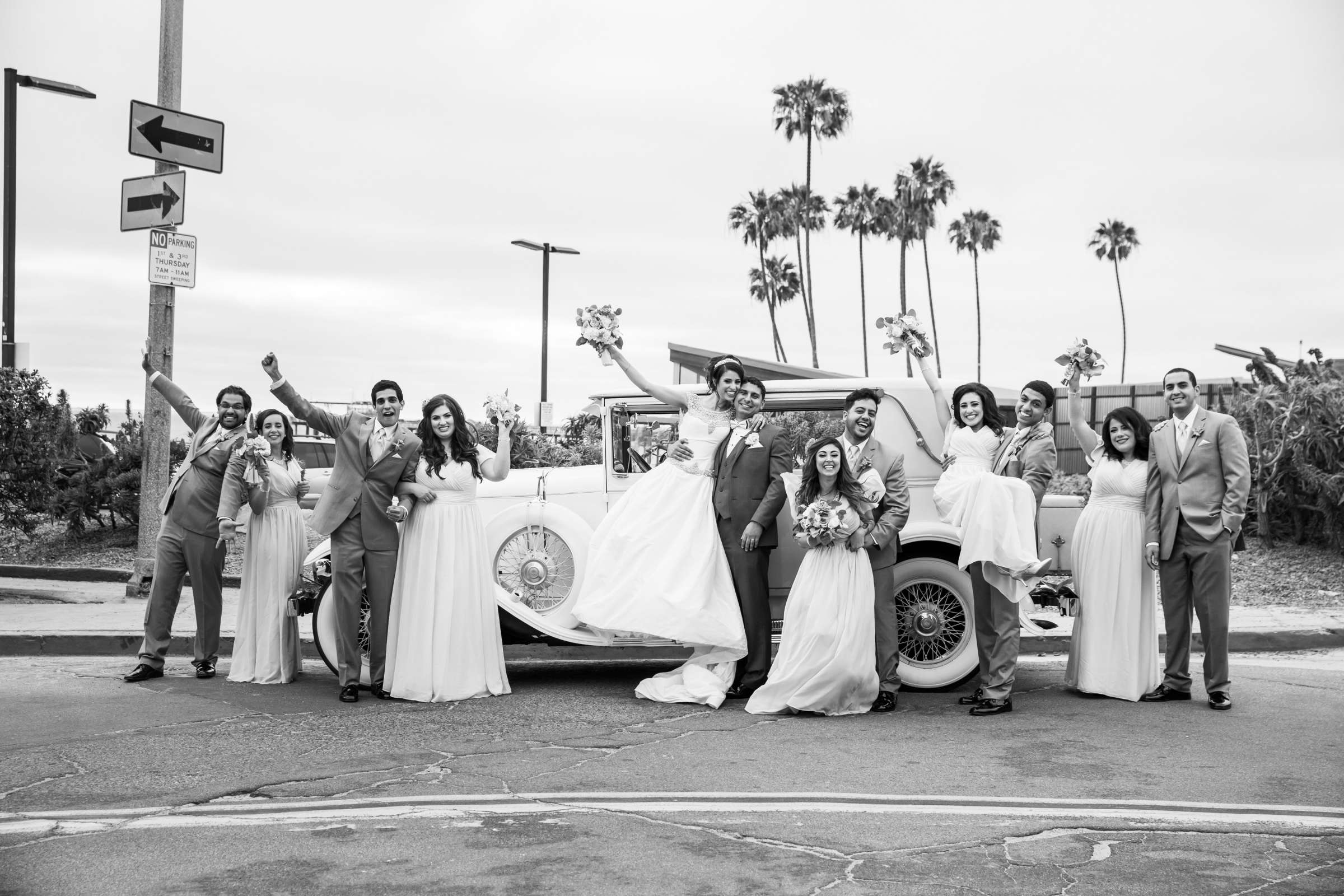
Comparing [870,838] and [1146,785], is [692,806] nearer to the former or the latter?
[870,838]

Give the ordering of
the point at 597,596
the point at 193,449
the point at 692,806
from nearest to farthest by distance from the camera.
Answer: the point at 692,806, the point at 597,596, the point at 193,449

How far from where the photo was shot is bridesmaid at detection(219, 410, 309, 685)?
8062 mm

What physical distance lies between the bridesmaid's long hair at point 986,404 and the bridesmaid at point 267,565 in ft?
14.8

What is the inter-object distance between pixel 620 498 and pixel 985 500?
2.40m

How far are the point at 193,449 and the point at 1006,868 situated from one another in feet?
21.0

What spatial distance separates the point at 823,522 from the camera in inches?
285

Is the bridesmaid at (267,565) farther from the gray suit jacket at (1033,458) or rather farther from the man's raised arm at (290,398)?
the gray suit jacket at (1033,458)

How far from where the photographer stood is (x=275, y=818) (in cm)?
469

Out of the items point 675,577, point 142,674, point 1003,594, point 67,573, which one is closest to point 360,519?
point 142,674

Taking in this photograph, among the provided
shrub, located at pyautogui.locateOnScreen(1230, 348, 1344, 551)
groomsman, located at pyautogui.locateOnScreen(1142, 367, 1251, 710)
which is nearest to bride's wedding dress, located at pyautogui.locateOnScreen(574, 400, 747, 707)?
groomsman, located at pyautogui.locateOnScreen(1142, 367, 1251, 710)

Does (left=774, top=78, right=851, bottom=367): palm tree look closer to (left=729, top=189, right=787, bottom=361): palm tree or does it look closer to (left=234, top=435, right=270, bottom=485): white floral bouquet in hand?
(left=729, top=189, right=787, bottom=361): palm tree

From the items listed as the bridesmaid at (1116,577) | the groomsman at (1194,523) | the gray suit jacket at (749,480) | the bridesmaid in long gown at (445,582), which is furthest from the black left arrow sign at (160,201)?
the groomsman at (1194,523)

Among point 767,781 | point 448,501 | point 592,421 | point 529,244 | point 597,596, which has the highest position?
point 529,244

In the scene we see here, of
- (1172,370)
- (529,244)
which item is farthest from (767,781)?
(529,244)
